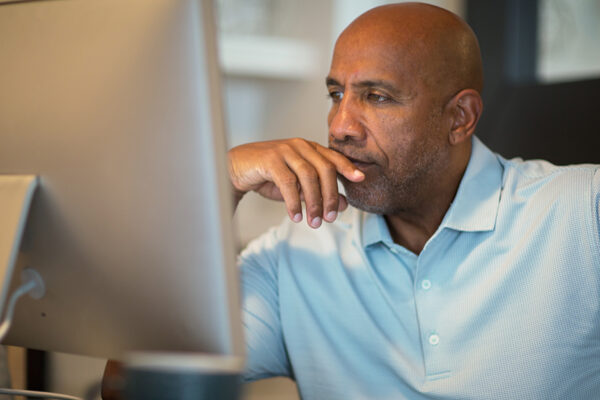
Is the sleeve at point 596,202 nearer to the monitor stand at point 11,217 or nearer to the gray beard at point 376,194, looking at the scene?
the gray beard at point 376,194

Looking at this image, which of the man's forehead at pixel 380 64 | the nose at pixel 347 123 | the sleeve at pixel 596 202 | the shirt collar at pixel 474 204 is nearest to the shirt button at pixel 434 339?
the shirt collar at pixel 474 204

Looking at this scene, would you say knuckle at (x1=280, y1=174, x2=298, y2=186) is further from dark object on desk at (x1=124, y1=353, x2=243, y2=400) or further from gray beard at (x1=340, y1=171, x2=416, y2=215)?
dark object on desk at (x1=124, y1=353, x2=243, y2=400)

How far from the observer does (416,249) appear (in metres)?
1.31

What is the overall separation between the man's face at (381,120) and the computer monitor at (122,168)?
0.70 meters

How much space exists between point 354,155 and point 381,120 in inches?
3.9

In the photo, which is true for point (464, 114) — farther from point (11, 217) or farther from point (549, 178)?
point (11, 217)

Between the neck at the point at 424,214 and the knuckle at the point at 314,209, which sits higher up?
the knuckle at the point at 314,209

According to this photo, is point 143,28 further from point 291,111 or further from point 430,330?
point 291,111

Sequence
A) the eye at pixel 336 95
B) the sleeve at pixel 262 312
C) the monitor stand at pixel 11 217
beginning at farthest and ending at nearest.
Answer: the eye at pixel 336 95, the sleeve at pixel 262 312, the monitor stand at pixel 11 217

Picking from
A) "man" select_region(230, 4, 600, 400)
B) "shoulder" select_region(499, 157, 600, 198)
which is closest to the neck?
"man" select_region(230, 4, 600, 400)

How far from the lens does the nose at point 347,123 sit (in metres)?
1.21

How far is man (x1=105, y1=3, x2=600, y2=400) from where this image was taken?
1032mm

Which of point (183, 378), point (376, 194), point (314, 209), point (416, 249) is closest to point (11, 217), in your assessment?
point (183, 378)

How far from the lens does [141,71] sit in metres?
0.55
